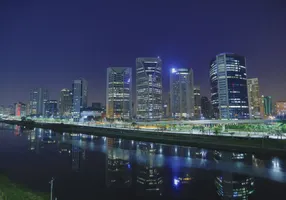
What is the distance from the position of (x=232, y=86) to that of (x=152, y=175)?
153 metres

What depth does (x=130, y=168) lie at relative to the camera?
31.6 metres

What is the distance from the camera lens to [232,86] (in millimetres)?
162625

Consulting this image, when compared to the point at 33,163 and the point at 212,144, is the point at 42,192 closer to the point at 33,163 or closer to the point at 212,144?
the point at 33,163

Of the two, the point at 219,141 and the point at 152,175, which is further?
the point at 219,141

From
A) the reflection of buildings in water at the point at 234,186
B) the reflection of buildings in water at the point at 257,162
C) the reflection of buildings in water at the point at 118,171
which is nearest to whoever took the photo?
the reflection of buildings in water at the point at 234,186

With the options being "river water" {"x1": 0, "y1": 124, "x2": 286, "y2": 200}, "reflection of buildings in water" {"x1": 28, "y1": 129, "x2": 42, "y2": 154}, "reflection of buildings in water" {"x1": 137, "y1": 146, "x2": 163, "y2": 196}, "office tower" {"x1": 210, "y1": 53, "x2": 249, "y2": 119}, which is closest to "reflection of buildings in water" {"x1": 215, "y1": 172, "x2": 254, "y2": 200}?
"river water" {"x1": 0, "y1": 124, "x2": 286, "y2": 200}

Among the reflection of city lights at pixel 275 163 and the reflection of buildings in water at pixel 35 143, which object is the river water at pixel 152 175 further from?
the reflection of buildings in water at pixel 35 143

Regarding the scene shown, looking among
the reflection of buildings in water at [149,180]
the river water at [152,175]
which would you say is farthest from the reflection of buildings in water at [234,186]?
the reflection of buildings in water at [149,180]

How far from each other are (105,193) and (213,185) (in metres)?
12.4

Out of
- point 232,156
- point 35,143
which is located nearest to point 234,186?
point 232,156

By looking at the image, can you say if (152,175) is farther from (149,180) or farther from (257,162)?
(257,162)

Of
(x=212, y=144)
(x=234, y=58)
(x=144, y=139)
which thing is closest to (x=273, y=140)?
(x=212, y=144)

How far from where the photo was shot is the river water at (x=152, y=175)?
72.2 ft

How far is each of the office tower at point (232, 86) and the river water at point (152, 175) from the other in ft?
436
